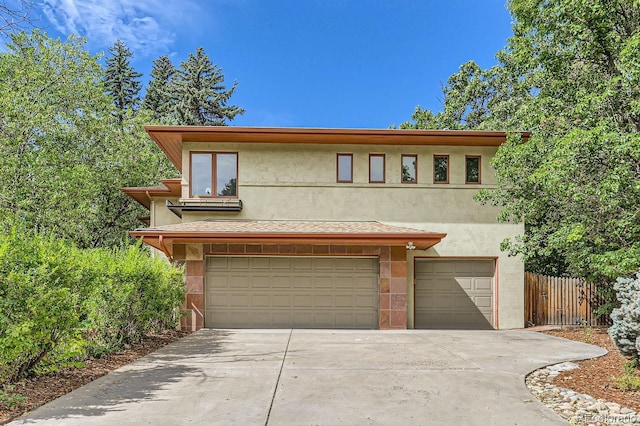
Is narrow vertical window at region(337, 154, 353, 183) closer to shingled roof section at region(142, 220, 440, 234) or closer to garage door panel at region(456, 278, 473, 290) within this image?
shingled roof section at region(142, 220, 440, 234)

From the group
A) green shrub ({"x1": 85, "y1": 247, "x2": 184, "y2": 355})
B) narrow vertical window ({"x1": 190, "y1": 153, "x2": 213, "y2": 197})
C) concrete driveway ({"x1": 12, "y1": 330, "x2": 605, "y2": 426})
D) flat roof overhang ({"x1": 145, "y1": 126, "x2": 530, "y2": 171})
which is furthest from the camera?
narrow vertical window ({"x1": 190, "y1": 153, "x2": 213, "y2": 197})

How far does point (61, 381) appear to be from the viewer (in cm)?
615

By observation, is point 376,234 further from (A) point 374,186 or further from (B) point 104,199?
(B) point 104,199

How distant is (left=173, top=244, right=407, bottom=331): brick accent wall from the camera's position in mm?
12297

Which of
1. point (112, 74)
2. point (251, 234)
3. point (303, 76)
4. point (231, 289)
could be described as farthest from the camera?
point (112, 74)

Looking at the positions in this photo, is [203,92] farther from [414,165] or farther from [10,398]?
[10,398]

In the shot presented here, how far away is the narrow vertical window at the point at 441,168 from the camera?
13523mm

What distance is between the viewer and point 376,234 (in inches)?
448

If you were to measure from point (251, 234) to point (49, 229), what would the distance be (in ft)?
33.6

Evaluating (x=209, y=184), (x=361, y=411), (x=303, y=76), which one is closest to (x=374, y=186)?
(x=209, y=184)

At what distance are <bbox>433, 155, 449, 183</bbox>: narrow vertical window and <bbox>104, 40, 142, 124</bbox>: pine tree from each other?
34180 millimetres

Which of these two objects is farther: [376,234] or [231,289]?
[231,289]

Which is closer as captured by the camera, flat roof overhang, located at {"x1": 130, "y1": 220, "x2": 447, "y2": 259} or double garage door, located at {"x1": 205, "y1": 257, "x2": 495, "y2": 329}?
flat roof overhang, located at {"x1": 130, "y1": 220, "x2": 447, "y2": 259}

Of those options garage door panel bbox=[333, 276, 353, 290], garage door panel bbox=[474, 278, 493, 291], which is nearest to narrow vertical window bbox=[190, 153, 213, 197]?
garage door panel bbox=[333, 276, 353, 290]
